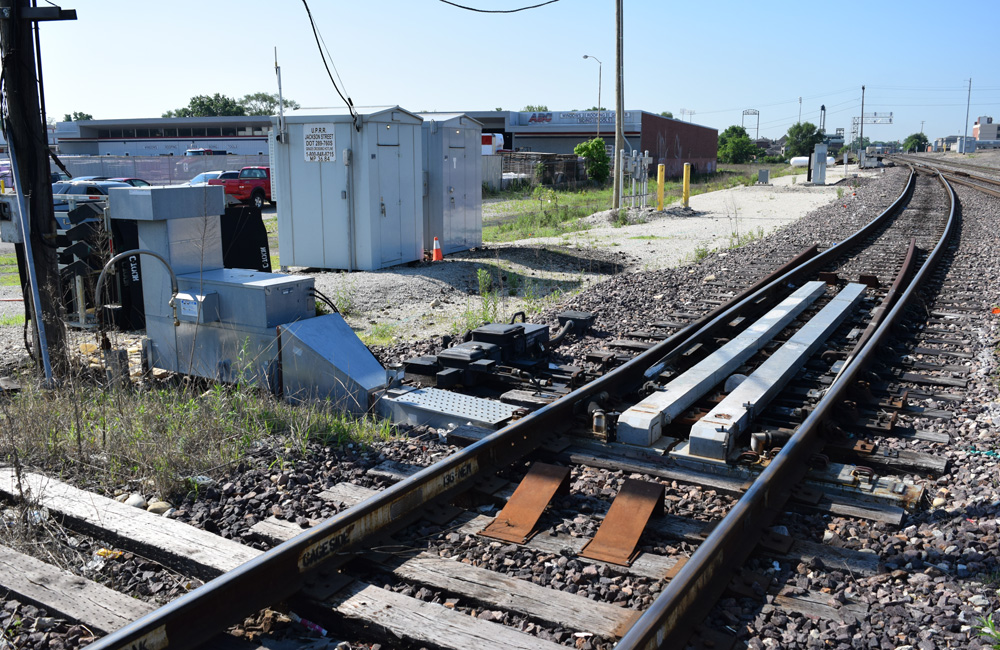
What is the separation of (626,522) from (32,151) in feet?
19.3

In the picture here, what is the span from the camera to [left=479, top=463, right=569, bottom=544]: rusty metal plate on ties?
4.11 meters

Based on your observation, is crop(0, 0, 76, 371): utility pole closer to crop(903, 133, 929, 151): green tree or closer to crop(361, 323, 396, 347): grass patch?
crop(361, 323, 396, 347): grass patch

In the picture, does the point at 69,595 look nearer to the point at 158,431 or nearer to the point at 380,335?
the point at 158,431

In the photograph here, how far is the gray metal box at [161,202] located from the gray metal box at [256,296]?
0.55m

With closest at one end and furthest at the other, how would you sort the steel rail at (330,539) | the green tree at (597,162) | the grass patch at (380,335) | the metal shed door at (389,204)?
the steel rail at (330,539) < the grass patch at (380,335) < the metal shed door at (389,204) < the green tree at (597,162)

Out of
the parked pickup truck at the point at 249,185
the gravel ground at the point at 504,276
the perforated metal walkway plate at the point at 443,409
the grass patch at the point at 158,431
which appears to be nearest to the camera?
the grass patch at the point at 158,431

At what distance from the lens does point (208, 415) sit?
571 cm

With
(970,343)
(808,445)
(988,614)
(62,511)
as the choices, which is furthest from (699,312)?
(62,511)

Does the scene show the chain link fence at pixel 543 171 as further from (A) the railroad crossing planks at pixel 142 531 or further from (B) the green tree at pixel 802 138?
(B) the green tree at pixel 802 138

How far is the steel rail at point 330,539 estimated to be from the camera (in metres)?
3.01

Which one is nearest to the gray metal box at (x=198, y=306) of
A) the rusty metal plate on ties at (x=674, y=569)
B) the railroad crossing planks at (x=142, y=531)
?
the railroad crossing planks at (x=142, y=531)

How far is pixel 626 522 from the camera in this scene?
4.10 metres

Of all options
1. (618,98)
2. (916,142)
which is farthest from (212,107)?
(916,142)

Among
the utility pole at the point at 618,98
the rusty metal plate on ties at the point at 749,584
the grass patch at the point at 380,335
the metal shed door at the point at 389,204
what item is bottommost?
the rusty metal plate on ties at the point at 749,584
